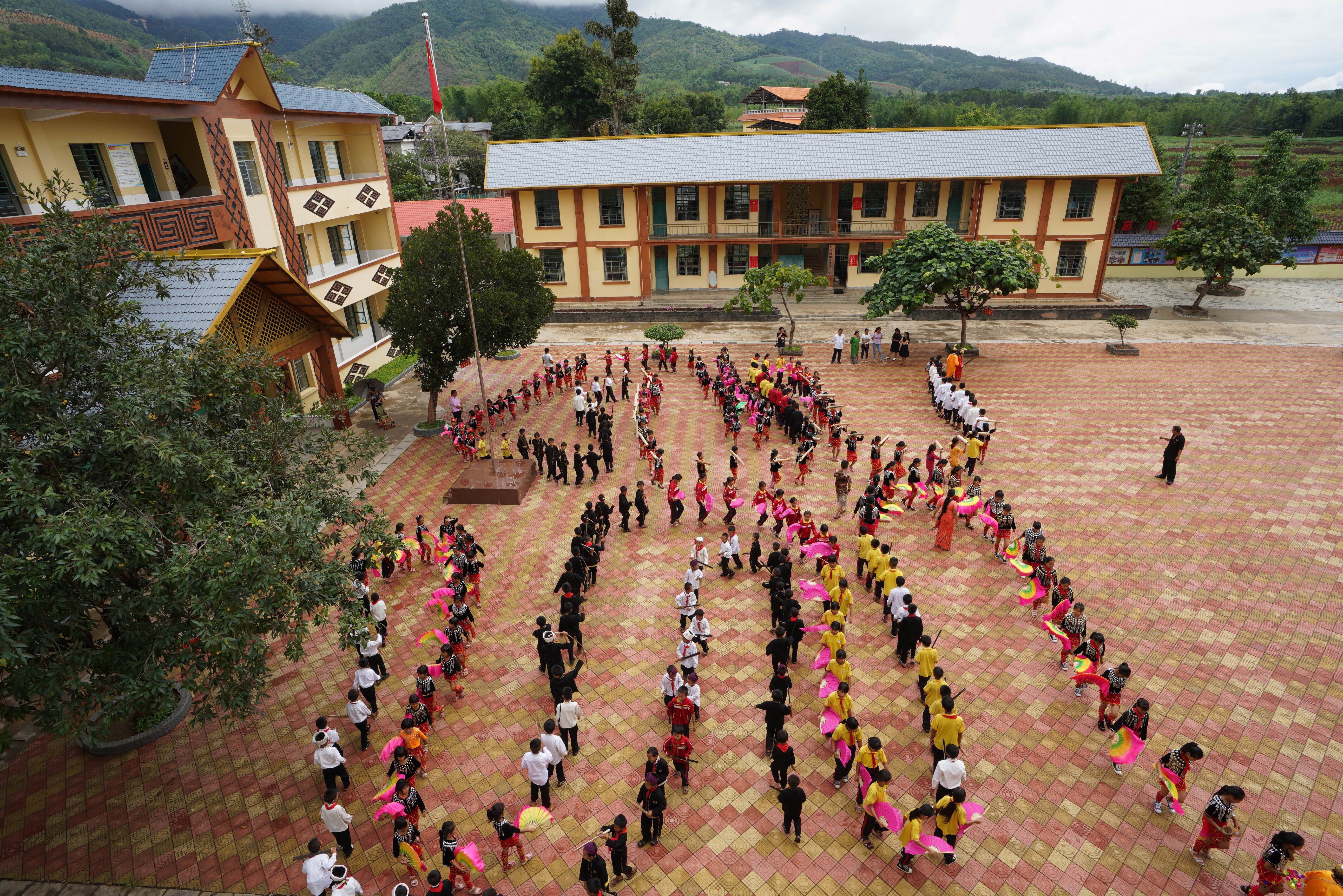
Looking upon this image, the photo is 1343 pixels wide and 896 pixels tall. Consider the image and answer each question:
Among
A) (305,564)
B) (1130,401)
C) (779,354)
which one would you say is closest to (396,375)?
(779,354)

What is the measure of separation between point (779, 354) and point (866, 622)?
14575 millimetres

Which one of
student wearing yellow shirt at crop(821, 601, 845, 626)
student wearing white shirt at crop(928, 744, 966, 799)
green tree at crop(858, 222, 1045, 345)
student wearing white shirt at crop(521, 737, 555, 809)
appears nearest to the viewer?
student wearing white shirt at crop(928, 744, 966, 799)

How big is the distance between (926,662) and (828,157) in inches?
1058

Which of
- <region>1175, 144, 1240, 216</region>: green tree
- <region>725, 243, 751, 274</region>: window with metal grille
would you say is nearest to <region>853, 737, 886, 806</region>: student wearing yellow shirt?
<region>725, 243, 751, 274</region>: window with metal grille

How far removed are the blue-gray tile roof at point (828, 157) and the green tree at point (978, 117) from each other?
127 ft

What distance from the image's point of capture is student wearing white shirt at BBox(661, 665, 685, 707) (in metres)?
8.77

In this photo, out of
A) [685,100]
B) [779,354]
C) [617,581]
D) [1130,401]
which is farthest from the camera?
[685,100]

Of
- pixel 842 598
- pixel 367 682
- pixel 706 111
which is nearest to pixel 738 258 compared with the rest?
pixel 842 598

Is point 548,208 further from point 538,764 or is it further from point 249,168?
point 538,764

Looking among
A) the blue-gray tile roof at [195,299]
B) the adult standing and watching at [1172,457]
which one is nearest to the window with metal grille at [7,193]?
the blue-gray tile roof at [195,299]

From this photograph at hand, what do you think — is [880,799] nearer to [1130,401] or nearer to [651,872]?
[651,872]

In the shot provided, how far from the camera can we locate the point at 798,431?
1777cm

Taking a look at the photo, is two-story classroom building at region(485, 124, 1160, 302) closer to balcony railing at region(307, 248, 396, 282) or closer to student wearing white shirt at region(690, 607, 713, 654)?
balcony railing at region(307, 248, 396, 282)

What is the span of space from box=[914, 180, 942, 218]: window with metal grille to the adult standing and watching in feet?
62.4
